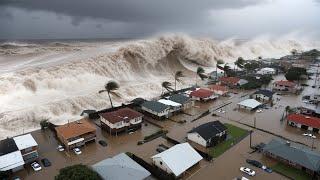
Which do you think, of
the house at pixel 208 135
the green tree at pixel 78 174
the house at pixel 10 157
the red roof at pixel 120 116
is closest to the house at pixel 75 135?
the red roof at pixel 120 116

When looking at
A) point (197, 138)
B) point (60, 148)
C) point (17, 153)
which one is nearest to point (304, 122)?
point (197, 138)

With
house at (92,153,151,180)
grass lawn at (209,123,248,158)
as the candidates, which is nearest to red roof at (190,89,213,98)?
grass lawn at (209,123,248,158)

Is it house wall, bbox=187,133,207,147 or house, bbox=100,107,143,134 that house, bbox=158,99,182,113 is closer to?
house, bbox=100,107,143,134

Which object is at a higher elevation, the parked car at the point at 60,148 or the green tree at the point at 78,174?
the green tree at the point at 78,174

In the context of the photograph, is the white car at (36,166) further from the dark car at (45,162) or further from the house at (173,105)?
the house at (173,105)

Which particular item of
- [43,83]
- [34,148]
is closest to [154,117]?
[34,148]

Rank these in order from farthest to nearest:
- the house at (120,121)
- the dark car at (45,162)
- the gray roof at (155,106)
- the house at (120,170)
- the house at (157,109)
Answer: the gray roof at (155,106) → the house at (157,109) → the house at (120,121) → the dark car at (45,162) → the house at (120,170)

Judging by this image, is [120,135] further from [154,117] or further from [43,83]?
[43,83]
